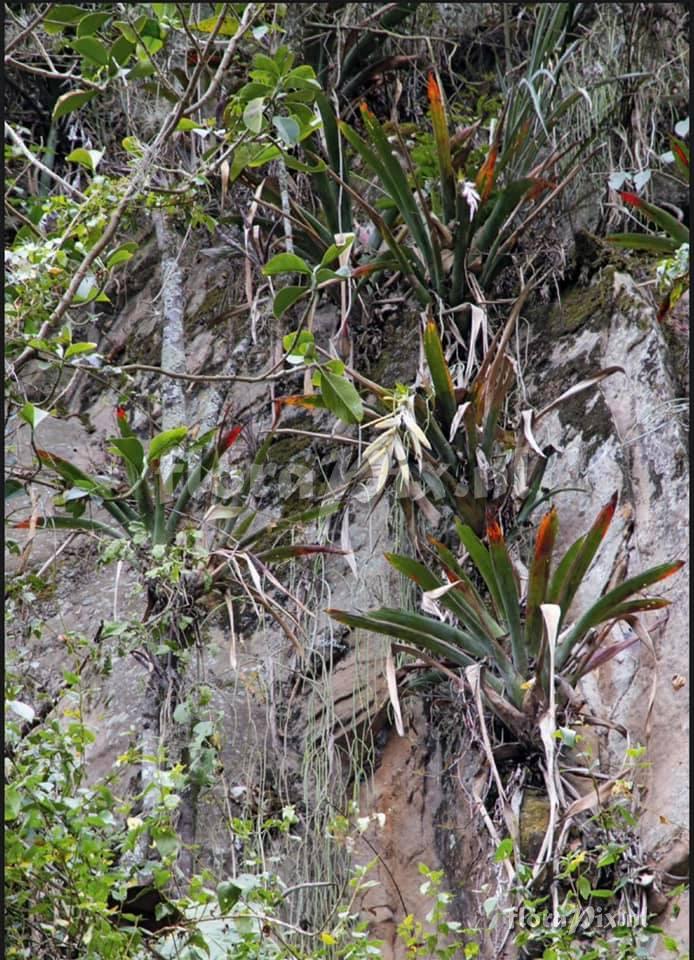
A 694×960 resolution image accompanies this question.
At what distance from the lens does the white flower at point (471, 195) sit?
13.1 feet

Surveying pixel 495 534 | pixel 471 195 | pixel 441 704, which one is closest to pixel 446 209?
pixel 471 195

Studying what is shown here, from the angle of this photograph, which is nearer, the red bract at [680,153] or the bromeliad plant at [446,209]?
the red bract at [680,153]

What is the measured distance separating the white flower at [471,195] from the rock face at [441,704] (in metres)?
0.62

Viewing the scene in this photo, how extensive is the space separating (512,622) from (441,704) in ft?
2.02

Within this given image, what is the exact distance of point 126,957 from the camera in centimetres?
212

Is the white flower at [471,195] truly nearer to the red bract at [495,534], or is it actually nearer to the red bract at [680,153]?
the red bract at [680,153]

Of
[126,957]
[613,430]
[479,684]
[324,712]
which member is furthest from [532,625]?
[126,957]

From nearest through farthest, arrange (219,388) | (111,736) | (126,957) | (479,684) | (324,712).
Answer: (126,957) < (479,684) < (324,712) < (111,736) < (219,388)

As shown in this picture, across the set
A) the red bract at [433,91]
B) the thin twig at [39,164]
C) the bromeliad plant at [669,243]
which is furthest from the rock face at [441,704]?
the thin twig at [39,164]

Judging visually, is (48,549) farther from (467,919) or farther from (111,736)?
(467,919)

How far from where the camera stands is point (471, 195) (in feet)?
13.1

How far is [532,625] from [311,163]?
7.23 feet

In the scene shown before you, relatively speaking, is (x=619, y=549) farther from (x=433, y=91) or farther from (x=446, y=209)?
(x=433, y=91)

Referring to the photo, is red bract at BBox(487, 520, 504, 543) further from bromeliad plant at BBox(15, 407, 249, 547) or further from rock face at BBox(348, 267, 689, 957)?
bromeliad plant at BBox(15, 407, 249, 547)
